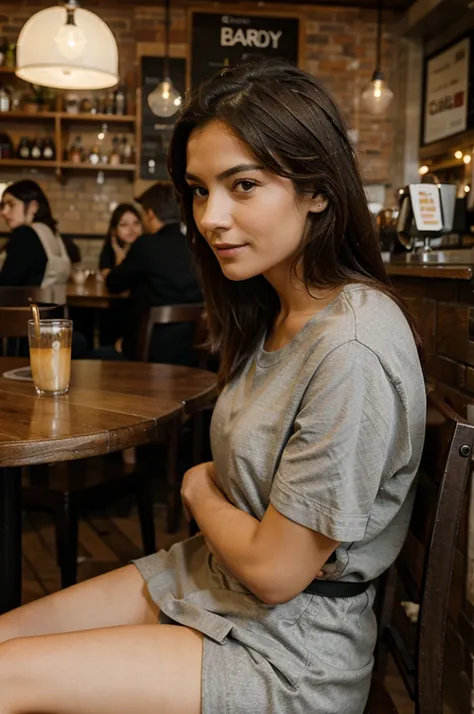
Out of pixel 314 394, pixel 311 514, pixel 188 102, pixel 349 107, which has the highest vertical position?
pixel 349 107

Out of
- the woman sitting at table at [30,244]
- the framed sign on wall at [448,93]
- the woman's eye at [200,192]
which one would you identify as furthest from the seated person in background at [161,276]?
the framed sign on wall at [448,93]

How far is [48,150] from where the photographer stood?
21.7 ft

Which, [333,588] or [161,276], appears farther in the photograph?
[161,276]

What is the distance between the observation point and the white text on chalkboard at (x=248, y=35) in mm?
6441

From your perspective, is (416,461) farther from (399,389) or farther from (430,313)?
(430,313)

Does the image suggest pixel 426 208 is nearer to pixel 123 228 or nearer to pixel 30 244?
pixel 30 244

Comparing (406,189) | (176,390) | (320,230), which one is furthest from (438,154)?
(320,230)

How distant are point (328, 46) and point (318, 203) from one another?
6121mm

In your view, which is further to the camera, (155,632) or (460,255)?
(460,255)

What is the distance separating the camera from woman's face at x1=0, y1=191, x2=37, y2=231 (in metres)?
4.74

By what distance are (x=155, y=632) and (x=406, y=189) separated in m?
1.70

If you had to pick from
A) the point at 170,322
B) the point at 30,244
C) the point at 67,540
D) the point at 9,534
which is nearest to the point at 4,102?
the point at 30,244

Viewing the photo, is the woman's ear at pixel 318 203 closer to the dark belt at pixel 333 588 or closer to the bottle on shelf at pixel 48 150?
the dark belt at pixel 333 588

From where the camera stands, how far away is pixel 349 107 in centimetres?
662
